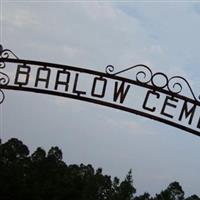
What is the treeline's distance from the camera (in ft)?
184

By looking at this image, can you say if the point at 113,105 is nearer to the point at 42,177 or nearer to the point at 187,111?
the point at 187,111

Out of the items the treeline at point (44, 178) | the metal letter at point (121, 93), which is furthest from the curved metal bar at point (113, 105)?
the treeline at point (44, 178)

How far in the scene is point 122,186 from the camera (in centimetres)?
4741

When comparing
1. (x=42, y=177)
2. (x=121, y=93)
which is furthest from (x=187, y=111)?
(x=42, y=177)

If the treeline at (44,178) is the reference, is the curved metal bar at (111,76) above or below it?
below

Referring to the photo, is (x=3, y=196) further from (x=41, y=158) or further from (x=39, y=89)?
(x=39, y=89)

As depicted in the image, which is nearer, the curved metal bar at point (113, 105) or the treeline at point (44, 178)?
the curved metal bar at point (113, 105)

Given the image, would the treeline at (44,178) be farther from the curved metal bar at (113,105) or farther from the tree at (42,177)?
the curved metal bar at (113,105)

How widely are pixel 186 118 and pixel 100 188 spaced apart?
47824mm

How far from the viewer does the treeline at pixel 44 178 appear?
184ft

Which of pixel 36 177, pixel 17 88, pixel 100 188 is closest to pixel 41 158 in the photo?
pixel 36 177

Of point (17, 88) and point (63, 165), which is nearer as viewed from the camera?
point (17, 88)

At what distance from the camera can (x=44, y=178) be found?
59938 mm

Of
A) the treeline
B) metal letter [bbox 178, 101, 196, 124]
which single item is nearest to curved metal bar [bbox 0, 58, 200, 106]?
metal letter [bbox 178, 101, 196, 124]
